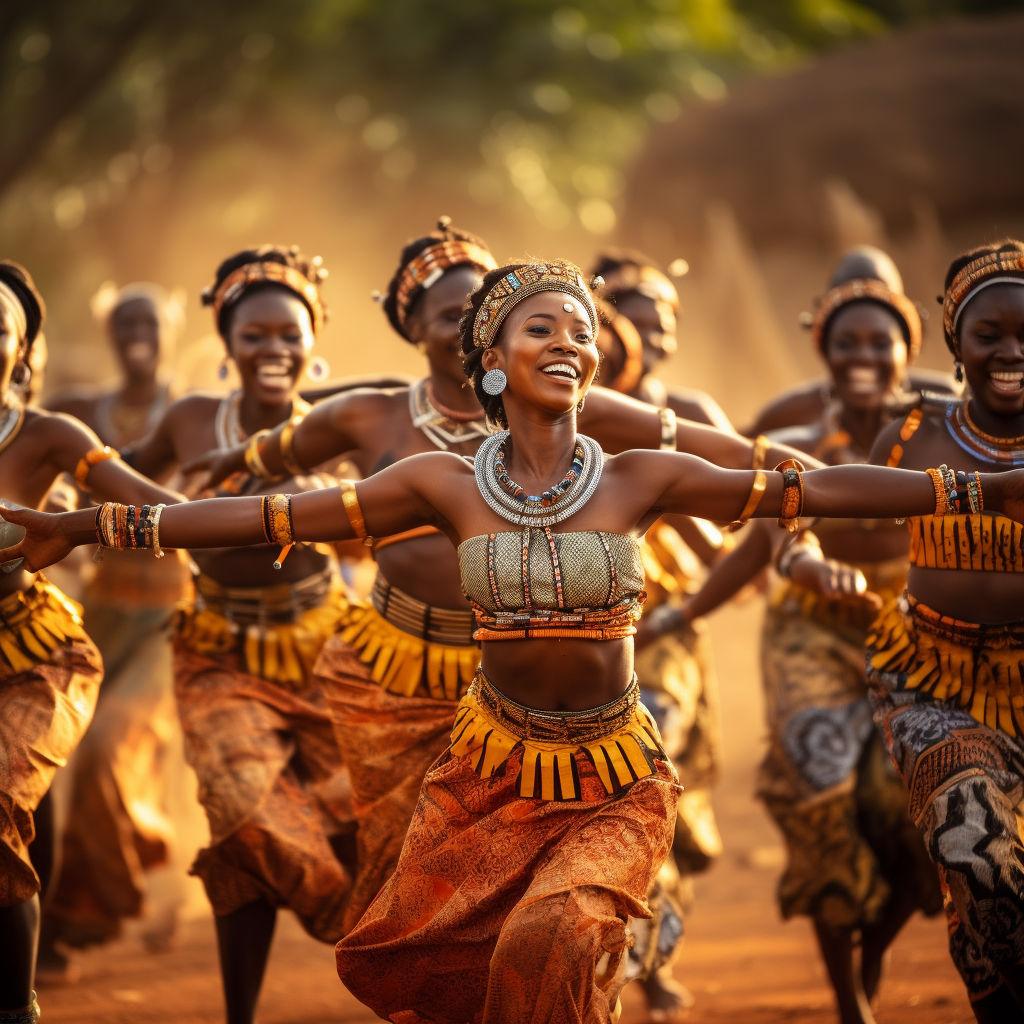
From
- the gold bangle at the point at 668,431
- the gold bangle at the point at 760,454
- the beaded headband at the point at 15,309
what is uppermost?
the beaded headband at the point at 15,309

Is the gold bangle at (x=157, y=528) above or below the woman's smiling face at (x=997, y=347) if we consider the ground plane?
below

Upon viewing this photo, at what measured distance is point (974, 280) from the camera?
479 centimetres

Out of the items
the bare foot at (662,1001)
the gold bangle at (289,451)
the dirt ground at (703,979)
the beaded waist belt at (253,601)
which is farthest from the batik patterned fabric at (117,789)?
the bare foot at (662,1001)

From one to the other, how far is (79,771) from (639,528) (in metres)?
4.08

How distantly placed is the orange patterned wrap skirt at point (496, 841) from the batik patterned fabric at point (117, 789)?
3.28m

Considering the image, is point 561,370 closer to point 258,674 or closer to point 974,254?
point 974,254

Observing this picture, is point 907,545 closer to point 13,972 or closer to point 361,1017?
point 361,1017

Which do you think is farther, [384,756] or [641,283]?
[641,283]

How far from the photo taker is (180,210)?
27859 millimetres

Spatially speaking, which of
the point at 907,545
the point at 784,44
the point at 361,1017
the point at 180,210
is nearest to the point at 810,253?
the point at 784,44

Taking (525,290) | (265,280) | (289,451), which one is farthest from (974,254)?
(265,280)

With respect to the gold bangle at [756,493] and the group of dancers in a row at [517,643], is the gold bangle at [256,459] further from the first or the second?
the gold bangle at [756,493]

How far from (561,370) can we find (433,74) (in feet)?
74.6

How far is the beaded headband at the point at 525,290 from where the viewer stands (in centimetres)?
423
